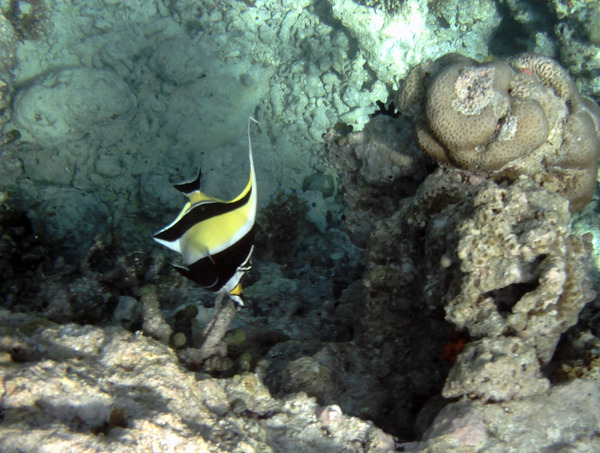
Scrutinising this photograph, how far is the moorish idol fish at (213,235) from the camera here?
69.9 inches

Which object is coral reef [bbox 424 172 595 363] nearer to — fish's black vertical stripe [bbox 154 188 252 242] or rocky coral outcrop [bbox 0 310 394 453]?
rocky coral outcrop [bbox 0 310 394 453]

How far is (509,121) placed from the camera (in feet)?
8.87

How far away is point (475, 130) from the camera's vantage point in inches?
105

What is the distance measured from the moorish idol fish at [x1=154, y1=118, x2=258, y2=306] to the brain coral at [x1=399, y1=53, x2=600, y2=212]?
1.60m

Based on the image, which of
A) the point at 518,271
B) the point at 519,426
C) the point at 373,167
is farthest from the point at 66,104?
the point at 519,426

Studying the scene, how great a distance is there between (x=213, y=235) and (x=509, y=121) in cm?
214

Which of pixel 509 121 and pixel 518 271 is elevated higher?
pixel 509 121

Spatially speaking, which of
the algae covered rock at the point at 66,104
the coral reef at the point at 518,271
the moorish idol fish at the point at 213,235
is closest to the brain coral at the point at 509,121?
the coral reef at the point at 518,271

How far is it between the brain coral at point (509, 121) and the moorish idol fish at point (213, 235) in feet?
5.25

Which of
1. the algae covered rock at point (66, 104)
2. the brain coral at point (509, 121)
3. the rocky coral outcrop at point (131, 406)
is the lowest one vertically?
the rocky coral outcrop at point (131, 406)

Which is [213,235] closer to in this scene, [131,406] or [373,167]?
[131,406]

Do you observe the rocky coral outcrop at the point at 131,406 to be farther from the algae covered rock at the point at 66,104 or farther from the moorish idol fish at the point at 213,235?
the algae covered rock at the point at 66,104

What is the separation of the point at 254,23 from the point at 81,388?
7.67 meters

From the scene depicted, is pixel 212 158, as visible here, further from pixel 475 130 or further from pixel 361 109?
pixel 475 130
